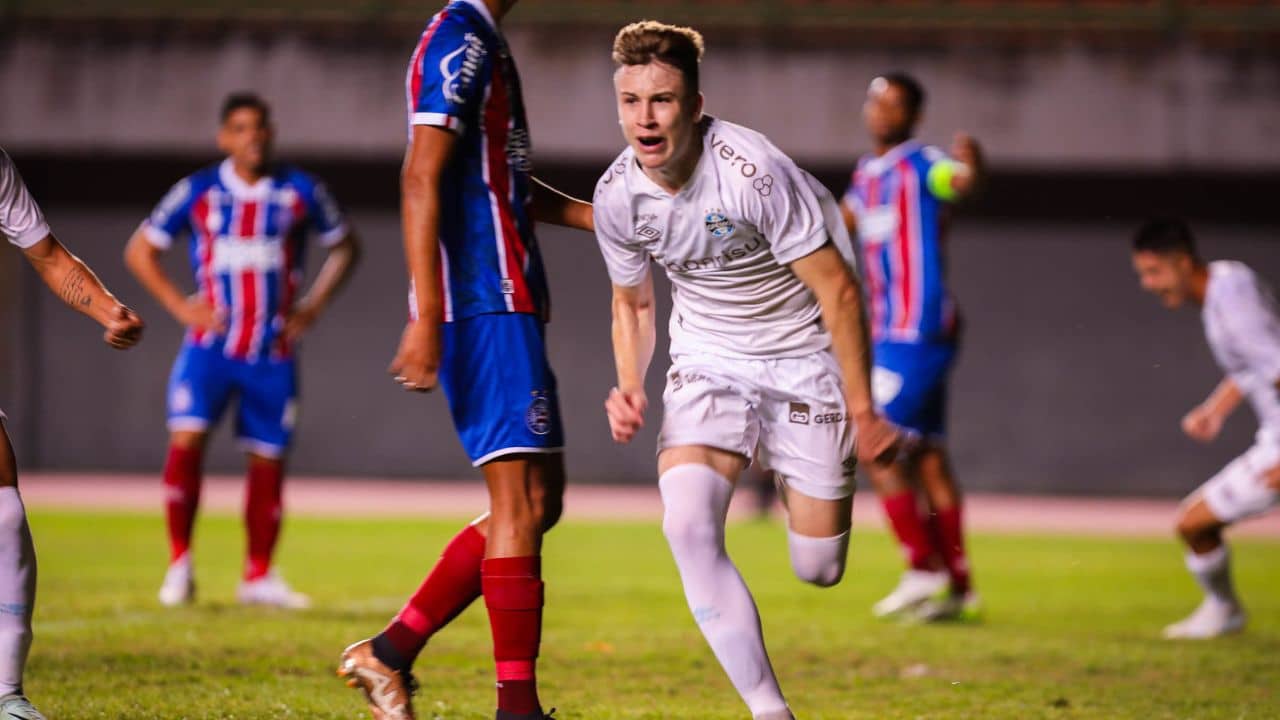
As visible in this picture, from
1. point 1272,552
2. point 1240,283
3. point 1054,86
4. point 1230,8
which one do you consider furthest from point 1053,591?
point 1230,8

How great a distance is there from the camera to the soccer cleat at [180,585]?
8250mm

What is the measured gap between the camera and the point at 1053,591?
1001 centimetres

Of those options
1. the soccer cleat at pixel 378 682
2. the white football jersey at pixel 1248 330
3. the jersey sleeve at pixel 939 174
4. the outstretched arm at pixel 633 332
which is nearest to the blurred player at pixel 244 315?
the jersey sleeve at pixel 939 174

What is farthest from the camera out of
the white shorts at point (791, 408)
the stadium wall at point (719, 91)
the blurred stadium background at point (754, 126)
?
the blurred stadium background at point (754, 126)

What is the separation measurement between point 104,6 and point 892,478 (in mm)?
11617

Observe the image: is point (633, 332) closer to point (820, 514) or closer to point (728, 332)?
point (728, 332)

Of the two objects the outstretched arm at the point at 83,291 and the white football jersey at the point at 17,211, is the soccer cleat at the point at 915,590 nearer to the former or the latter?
the outstretched arm at the point at 83,291

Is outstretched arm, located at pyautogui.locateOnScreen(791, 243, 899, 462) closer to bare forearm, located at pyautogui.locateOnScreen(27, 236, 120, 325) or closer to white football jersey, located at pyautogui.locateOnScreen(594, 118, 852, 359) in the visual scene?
white football jersey, located at pyautogui.locateOnScreen(594, 118, 852, 359)

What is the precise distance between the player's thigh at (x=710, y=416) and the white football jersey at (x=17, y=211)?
74.9 inches

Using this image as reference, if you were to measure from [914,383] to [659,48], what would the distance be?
4492 millimetres

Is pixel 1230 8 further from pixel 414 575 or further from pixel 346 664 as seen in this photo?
pixel 346 664

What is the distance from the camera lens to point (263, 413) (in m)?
8.65

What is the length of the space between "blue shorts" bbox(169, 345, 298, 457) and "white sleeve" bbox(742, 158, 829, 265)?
4.64m

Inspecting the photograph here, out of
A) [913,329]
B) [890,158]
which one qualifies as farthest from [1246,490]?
→ [890,158]
